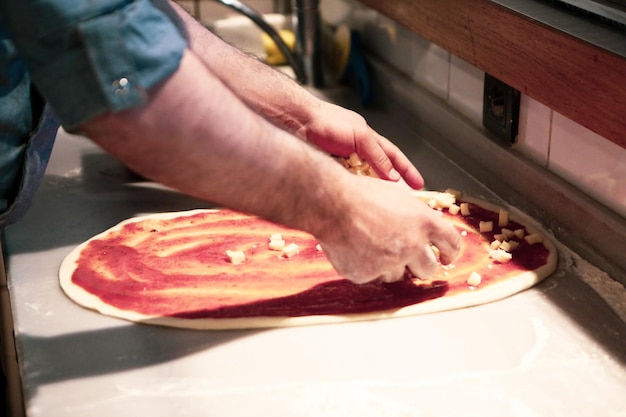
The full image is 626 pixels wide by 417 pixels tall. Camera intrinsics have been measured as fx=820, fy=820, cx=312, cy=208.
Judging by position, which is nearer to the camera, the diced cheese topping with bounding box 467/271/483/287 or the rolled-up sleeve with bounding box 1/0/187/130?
the rolled-up sleeve with bounding box 1/0/187/130

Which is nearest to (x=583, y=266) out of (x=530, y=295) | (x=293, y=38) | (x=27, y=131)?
(x=530, y=295)

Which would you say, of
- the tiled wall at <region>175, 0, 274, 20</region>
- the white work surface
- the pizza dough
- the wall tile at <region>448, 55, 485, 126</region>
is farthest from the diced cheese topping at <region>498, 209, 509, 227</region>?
the tiled wall at <region>175, 0, 274, 20</region>

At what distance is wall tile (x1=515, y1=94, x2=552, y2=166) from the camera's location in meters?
1.18

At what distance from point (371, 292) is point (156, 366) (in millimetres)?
282

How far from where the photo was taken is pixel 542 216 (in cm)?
118

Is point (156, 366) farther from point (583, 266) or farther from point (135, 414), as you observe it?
point (583, 266)

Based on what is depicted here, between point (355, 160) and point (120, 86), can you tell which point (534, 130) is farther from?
point (120, 86)

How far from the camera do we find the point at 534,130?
1210mm

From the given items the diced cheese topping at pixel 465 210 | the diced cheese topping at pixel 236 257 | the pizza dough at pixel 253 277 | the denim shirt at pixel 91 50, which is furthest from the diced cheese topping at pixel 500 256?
the denim shirt at pixel 91 50

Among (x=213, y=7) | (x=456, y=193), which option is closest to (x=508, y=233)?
(x=456, y=193)

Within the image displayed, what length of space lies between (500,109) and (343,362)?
558 millimetres

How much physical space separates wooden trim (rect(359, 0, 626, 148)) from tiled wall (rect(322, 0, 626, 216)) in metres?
0.07

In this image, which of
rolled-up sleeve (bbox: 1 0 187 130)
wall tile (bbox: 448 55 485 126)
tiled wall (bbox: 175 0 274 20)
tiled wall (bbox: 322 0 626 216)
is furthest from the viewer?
tiled wall (bbox: 175 0 274 20)

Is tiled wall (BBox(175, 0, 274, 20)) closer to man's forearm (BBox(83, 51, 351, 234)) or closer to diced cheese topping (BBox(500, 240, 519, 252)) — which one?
diced cheese topping (BBox(500, 240, 519, 252))
